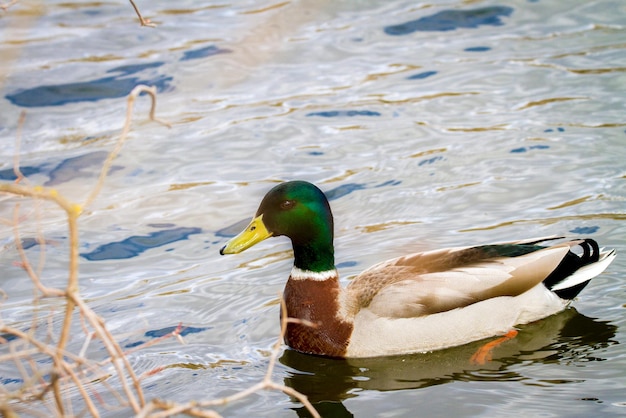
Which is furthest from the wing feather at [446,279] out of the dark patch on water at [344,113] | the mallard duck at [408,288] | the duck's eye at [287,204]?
the dark patch on water at [344,113]

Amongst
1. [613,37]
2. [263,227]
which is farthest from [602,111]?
[263,227]

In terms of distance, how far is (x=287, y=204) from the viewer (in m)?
5.86

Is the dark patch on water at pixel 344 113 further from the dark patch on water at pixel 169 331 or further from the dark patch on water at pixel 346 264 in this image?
the dark patch on water at pixel 169 331

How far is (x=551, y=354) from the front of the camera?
5512 millimetres

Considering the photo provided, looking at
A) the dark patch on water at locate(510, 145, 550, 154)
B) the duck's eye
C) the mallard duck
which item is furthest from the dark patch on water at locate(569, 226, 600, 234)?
the duck's eye

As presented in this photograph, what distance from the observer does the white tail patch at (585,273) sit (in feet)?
19.5

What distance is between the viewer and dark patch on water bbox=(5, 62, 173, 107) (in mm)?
11023

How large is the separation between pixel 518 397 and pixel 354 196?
11.9 ft

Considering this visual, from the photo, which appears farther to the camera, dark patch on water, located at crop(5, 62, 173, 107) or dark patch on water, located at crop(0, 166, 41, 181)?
dark patch on water, located at crop(5, 62, 173, 107)

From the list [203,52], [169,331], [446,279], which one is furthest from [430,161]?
[203,52]

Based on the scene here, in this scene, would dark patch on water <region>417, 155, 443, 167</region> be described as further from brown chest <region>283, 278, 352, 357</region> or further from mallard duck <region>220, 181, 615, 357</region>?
brown chest <region>283, 278, 352, 357</region>

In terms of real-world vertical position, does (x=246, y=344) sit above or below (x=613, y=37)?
below

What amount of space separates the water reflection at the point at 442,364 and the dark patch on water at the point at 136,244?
2293mm

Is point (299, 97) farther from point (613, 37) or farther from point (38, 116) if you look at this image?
point (613, 37)
